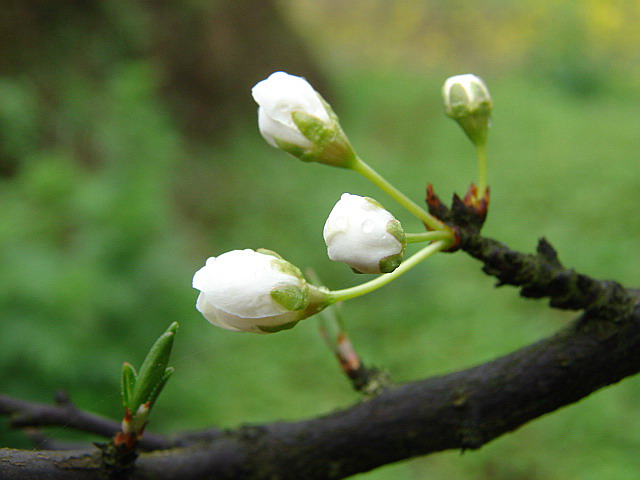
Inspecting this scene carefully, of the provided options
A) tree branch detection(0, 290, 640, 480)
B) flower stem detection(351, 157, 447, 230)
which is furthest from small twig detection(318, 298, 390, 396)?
flower stem detection(351, 157, 447, 230)

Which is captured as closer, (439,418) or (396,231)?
(396,231)

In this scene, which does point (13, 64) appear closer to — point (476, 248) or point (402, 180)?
point (402, 180)

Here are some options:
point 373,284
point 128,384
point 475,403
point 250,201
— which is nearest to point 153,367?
point 128,384

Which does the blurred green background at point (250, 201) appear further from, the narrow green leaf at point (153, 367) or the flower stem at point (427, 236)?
the flower stem at point (427, 236)

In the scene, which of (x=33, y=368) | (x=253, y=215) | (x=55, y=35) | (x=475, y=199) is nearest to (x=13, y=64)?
(x=55, y=35)

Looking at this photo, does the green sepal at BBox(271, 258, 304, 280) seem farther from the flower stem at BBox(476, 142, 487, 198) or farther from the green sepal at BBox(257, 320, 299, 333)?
the flower stem at BBox(476, 142, 487, 198)

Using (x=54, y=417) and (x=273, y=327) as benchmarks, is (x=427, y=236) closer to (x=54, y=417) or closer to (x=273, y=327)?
(x=273, y=327)
